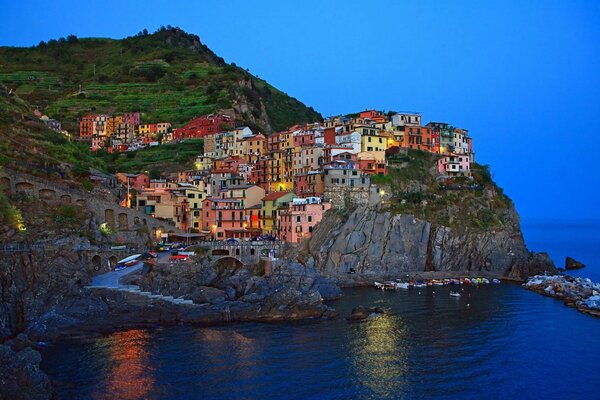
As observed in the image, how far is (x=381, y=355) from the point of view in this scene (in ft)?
140

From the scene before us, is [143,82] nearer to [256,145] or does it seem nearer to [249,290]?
[256,145]

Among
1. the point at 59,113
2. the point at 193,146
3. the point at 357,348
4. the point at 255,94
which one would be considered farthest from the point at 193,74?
the point at 357,348

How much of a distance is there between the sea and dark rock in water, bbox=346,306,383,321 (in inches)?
33.7

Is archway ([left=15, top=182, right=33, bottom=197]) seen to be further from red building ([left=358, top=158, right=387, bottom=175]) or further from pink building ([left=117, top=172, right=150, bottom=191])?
red building ([left=358, top=158, right=387, bottom=175])

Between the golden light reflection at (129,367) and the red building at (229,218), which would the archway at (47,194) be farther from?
the golden light reflection at (129,367)

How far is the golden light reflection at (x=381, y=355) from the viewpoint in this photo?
37031mm

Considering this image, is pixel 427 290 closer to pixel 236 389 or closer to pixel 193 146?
pixel 236 389

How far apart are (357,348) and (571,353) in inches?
579

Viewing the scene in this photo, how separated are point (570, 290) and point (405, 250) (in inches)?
707

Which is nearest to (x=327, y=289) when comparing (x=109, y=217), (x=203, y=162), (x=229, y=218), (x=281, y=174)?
(x=229, y=218)

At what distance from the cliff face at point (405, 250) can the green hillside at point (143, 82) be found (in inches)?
2000

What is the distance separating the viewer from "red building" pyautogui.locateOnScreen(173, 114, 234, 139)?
362ft

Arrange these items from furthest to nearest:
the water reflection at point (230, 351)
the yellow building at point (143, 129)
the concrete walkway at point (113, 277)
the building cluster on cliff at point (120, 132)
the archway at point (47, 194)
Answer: the yellow building at point (143, 129)
the building cluster on cliff at point (120, 132)
the archway at point (47, 194)
the concrete walkway at point (113, 277)
the water reflection at point (230, 351)

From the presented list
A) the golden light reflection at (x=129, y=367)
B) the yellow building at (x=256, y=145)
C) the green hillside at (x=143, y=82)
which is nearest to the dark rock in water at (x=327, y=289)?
the golden light reflection at (x=129, y=367)
